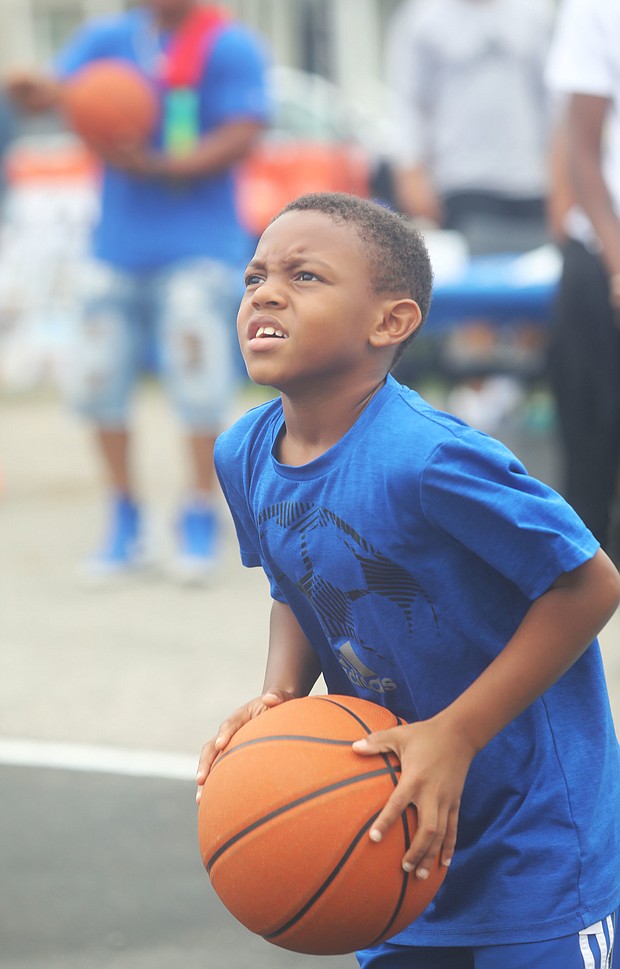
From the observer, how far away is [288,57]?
1022 inches

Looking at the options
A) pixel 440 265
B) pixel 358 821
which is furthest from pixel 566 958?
pixel 440 265

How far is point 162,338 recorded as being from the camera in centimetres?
594

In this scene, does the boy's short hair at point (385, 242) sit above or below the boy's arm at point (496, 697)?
above

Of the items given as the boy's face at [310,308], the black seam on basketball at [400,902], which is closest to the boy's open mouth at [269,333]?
the boy's face at [310,308]

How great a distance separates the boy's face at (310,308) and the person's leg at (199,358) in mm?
3604

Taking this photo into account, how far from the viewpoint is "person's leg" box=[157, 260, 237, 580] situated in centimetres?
586

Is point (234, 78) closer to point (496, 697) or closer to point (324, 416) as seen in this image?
point (324, 416)

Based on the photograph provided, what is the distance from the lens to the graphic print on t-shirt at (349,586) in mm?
2197

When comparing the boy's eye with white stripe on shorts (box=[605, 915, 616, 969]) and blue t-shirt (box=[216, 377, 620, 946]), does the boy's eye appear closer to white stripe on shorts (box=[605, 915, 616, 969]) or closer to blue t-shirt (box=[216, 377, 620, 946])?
blue t-shirt (box=[216, 377, 620, 946])

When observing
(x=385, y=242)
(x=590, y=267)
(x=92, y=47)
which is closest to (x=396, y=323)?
(x=385, y=242)

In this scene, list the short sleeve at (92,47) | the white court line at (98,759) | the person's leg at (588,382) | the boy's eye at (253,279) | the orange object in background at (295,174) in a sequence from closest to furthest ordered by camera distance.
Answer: the boy's eye at (253,279) → the white court line at (98,759) → the person's leg at (588,382) → the short sleeve at (92,47) → the orange object in background at (295,174)

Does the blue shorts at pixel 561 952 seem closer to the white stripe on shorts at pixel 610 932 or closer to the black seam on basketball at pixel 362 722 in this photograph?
the white stripe on shorts at pixel 610 932

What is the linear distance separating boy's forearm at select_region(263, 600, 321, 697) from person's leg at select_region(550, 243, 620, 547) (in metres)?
2.57

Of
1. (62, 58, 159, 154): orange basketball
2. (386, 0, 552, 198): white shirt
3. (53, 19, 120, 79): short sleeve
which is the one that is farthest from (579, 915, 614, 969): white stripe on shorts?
(386, 0, 552, 198): white shirt
